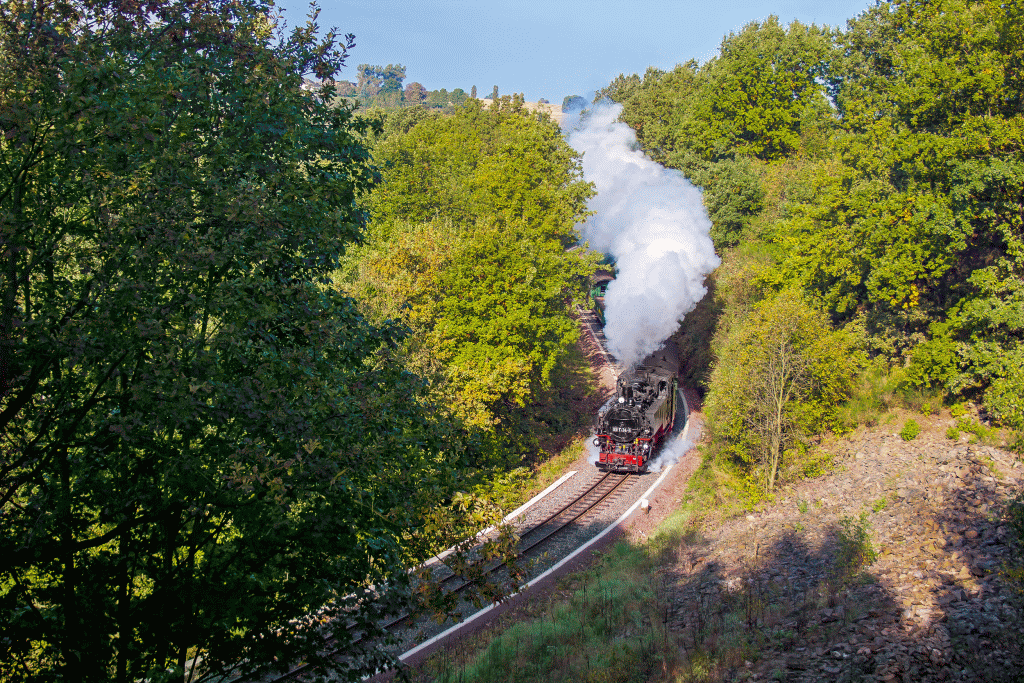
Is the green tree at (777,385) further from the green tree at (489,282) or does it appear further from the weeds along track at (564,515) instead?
the green tree at (489,282)

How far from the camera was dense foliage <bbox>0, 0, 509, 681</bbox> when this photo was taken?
8.62m

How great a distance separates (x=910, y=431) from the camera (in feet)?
92.9

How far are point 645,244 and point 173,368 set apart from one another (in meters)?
40.0

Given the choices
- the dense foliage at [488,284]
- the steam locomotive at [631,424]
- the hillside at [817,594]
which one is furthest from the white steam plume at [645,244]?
the hillside at [817,594]

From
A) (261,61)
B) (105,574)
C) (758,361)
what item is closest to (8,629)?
(105,574)

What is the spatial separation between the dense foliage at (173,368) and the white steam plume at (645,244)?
97.6ft

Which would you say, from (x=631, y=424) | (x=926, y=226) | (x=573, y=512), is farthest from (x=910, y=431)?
(x=573, y=512)

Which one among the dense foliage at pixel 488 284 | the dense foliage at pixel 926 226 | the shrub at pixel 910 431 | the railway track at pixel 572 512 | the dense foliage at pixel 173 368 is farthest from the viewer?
the dense foliage at pixel 488 284

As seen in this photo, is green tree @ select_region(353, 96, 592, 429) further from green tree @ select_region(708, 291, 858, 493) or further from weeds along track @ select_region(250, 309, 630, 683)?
green tree @ select_region(708, 291, 858, 493)

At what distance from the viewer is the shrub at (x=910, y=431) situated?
2825 cm

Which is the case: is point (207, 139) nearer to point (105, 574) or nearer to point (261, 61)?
point (261, 61)

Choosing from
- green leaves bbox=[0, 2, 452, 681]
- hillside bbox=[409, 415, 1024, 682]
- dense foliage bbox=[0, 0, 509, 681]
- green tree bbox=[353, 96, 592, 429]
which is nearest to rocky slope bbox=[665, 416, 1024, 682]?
hillside bbox=[409, 415, 1024, 682]

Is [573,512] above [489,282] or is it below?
below

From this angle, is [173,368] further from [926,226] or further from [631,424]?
[926,226]
